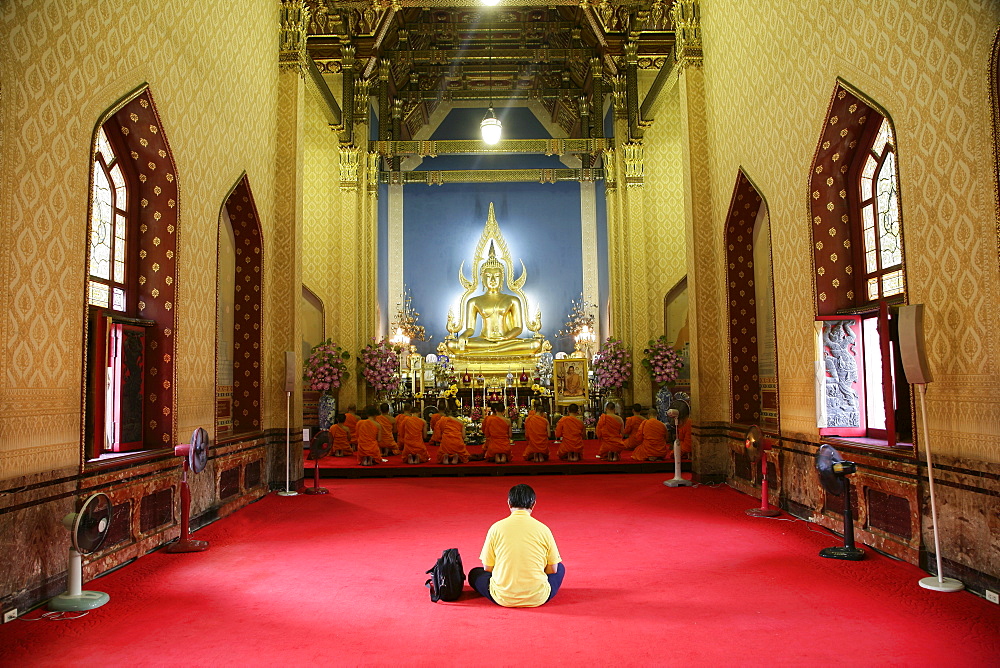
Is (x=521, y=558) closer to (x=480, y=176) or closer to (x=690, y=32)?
(x=690, y=32)

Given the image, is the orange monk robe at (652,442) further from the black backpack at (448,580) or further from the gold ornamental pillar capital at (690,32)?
the black backpack at (448,580)

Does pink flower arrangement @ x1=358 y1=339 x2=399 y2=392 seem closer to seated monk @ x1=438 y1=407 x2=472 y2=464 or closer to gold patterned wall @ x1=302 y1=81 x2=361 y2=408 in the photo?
gold patterned wall @ x1=302 y1=81 x2=361 y2=408

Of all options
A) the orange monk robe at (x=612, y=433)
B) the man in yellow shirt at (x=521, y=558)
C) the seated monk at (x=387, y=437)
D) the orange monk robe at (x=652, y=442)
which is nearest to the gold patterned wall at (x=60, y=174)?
the man in yellow shirt at (x=521, y=558)

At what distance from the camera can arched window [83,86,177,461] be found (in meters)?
5.78

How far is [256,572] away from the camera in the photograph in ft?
16.9

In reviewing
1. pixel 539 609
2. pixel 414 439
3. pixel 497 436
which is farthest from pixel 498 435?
pixel 539 609

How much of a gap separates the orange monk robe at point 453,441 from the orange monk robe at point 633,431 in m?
2.66

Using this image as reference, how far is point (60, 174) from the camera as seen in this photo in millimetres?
4500

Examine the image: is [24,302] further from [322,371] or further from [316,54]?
[316,54]

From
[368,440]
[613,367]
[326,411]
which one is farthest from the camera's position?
[613,367]

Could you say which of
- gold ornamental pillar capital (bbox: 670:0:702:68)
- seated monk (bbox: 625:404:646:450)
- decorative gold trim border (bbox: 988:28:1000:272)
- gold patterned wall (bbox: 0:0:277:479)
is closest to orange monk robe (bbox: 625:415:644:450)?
seated monk (bbox: 625:404:646:450)

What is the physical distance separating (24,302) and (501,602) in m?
3.28

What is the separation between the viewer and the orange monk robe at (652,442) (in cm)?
1070

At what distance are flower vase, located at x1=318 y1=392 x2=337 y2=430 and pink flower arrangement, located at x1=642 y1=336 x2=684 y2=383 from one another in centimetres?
591
